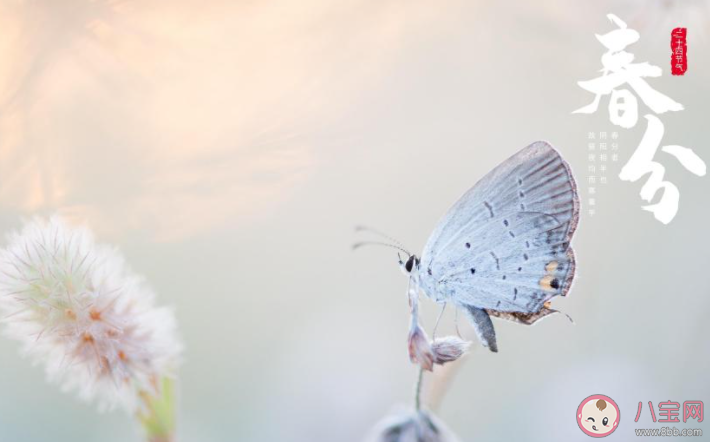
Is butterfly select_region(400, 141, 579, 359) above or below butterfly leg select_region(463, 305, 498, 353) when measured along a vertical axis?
above

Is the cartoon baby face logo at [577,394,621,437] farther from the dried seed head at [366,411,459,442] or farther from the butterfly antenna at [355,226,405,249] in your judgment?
the dried seed head at [366,411,459,442]

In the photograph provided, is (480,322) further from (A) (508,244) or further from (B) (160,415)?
(B) (160,415)

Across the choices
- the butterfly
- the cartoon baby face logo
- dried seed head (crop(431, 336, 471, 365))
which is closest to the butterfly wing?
the butterfly

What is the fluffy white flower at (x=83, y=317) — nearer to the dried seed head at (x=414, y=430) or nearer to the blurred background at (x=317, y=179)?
the dried seed head at (x=414, y=430)

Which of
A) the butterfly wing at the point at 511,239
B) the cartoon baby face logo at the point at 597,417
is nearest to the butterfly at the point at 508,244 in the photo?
the butterfly wing at the point at 511,239

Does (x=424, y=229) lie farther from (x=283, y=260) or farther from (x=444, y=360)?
(x=444, y=360)

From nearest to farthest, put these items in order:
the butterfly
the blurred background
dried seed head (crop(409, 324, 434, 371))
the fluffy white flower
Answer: dried seed head (crop(409, 324, 434, 371))
the fluffy white flower
the butterfly
the blurred background

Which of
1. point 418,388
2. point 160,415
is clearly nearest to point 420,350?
point 418,388
